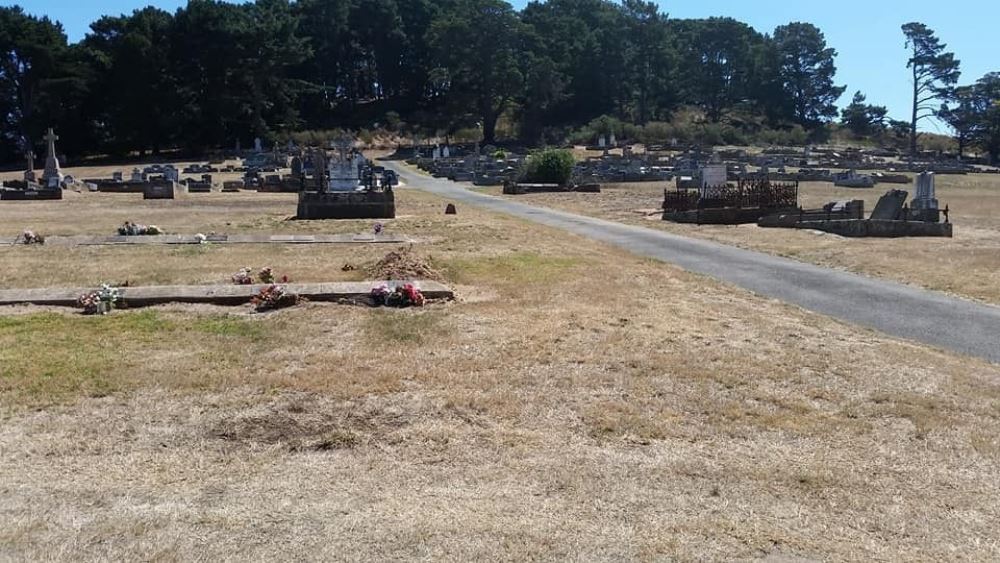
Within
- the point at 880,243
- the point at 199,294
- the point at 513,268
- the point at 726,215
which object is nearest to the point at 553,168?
the point at 726,215

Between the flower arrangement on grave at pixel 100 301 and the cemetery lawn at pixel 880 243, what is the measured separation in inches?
394

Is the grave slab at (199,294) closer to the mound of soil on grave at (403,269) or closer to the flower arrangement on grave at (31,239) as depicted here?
the mound of soil on grave at (403,269)

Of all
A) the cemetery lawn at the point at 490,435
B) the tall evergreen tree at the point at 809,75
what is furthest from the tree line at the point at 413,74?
the cemetery lawn at the point at 490,435

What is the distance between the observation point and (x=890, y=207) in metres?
19.3

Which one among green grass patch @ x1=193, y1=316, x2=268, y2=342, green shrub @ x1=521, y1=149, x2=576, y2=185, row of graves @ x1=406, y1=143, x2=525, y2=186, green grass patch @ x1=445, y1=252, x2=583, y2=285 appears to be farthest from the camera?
row of graves @ x1=406, y1=143, x2=525, y2=186

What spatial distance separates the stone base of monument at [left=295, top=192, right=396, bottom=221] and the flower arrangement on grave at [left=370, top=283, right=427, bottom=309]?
12.4 meters

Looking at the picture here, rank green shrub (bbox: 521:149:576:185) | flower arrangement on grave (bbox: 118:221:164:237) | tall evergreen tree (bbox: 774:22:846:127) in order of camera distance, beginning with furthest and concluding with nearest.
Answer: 1. tall evergreen tree (bbox: 774:22:846:127)
2. green shrub (bbox: 521:149:576:185)
3. flower arrangement on grave (bbox: 118:221:164:237)

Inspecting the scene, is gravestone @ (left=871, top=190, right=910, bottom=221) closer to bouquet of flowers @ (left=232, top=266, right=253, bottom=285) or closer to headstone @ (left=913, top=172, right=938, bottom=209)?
headstone @ (left=913, top=172, right=938, bottom=209)

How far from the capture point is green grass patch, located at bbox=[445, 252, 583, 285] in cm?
1064

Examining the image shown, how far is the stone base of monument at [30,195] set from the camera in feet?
93.0

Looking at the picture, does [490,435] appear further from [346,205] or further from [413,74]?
[413,74]

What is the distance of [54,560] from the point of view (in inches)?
132

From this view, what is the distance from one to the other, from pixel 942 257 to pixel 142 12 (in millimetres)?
70957

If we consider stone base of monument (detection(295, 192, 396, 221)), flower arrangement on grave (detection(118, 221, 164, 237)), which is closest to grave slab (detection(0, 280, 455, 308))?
flower arrangement on grave (detection(118, 221, 164, 237))
